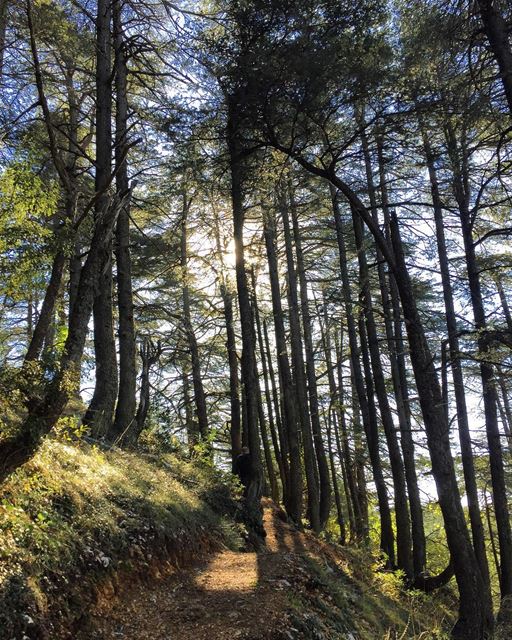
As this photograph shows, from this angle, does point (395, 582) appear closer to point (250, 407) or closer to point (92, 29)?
point (250, 407)

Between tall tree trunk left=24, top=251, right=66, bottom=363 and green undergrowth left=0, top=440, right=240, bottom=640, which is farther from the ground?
tall tree trunk left=24, top=251, right=66, bottom=363

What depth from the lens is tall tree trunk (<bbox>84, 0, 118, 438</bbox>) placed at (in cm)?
A: 848

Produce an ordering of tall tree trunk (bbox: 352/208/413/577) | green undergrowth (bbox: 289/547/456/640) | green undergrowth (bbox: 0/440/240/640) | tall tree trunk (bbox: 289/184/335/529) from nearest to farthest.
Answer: green undergrowth (bbox: 0/440/240/640) → green undergrowth (bbox: 289/547/456/640) → tall tree trunk (bbox: 352/208/413/577) → tall tree trunk (bbox: 289/184/335/529)

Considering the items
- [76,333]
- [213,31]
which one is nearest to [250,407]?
[76,333]

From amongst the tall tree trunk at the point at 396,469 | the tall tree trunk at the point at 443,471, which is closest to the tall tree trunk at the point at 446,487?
the tall tree trunk at the point at 443,471

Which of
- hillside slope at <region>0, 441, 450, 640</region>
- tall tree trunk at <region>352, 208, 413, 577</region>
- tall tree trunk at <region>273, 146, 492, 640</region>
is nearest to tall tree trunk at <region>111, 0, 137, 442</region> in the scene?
hillside slope at <region>0, 441, 450, 640</region>

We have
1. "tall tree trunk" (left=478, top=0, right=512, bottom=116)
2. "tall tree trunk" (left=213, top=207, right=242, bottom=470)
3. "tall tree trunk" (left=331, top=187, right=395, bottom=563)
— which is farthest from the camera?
"tall tree trunk" (left=213, top=207, right=242, bottom=470)

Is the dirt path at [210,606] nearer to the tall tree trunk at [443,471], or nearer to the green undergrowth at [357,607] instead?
the green undergrowth at [357,607]

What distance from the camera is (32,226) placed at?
5035 millimetres

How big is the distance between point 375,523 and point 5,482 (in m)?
25.3

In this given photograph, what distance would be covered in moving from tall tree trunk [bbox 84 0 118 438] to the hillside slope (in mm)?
1159

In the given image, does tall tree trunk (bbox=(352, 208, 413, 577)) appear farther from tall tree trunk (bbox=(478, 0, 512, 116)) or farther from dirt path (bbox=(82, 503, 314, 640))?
dirt path (bbox=(82, 503, 314, 640))

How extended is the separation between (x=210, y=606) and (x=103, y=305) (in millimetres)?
5810

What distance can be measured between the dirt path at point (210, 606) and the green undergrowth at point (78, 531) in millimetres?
301
